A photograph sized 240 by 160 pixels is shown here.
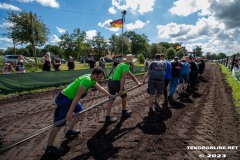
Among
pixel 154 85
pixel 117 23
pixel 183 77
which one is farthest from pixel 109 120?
pixel 117 23

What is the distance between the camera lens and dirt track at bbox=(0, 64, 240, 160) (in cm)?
372

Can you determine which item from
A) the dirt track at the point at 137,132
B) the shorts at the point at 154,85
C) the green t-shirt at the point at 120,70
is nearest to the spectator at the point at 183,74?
the dirt track at the point at 137,132

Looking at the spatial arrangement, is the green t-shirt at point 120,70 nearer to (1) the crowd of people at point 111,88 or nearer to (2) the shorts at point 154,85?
(1) the crowd of people at point 111,88

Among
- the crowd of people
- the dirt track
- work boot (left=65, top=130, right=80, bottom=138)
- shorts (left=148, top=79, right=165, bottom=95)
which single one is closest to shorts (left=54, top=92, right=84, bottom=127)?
the crowd of people

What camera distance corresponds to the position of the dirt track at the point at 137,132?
372cm

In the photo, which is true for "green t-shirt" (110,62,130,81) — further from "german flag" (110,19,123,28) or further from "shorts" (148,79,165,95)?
"german flag" (110,19,123,28)

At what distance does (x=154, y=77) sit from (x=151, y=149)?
269 centimetres

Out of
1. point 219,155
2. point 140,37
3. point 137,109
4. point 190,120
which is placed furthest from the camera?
point 140,37

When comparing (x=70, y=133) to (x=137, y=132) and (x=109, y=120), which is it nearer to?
(x=109, y=120)

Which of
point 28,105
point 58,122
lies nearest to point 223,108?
point 58,122

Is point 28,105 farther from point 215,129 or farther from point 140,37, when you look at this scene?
point 140,37

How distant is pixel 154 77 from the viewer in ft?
19.3

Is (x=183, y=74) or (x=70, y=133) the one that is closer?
(x=70, y=133)

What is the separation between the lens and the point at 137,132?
15.4ft
